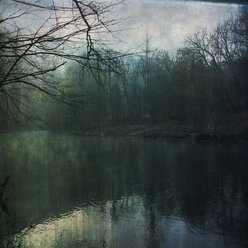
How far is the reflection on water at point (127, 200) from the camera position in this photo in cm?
459

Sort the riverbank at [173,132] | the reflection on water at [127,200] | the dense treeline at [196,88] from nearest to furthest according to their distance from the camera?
the reflection on water at [127,200], the riverbank at [173,132], the dense treeline at [196,88]

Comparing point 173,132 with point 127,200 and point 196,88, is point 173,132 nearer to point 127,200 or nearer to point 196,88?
point 196,88

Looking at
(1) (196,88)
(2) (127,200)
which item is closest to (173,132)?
(1) (196,88)

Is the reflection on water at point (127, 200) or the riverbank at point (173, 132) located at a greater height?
the riverbank at point (173, 132)

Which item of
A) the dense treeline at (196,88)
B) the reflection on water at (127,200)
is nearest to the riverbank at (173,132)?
the dense treeline at (196,88)

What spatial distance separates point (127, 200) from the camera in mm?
6430

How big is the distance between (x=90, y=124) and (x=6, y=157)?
20.8 feet

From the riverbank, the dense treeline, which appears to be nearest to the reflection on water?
the riverbank

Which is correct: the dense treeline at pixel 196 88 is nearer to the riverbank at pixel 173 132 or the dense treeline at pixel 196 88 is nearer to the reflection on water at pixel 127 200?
the riverbank at pixel 173 132

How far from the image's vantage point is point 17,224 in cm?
519

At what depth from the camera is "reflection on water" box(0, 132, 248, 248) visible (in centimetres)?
459

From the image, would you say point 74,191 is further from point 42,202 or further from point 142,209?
point 142,209

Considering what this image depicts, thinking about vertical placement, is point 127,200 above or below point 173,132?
below

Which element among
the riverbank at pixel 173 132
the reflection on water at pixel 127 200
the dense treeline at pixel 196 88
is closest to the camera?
the reflection on water at pixel 127 200
